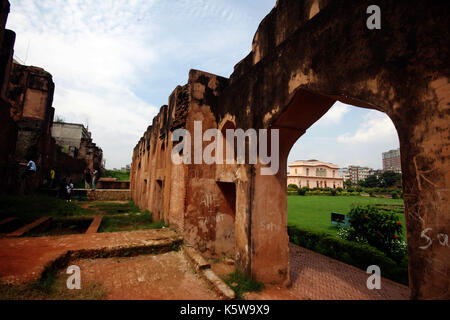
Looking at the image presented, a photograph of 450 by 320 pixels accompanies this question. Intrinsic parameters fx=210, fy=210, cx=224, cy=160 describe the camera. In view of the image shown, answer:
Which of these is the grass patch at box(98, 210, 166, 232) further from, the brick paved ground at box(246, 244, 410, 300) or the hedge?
the hedge

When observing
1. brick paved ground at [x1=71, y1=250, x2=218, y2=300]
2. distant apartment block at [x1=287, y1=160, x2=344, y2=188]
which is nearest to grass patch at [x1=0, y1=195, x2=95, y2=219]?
brick paved ground at [x1=71, y1=250, x2=218, y2=300]

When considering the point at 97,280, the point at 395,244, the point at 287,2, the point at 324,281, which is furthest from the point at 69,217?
the point at 395,244

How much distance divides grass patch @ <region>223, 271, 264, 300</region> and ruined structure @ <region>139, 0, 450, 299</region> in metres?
0.18

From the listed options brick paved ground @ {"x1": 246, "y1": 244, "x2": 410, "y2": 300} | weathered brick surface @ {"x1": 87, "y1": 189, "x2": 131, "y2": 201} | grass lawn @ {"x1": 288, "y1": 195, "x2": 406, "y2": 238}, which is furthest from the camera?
weathered brick surface @ {"x1": 87, "y1": 189, "x2": 131, "y2": 201}

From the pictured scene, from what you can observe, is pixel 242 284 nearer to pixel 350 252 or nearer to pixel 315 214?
pixel 350 252

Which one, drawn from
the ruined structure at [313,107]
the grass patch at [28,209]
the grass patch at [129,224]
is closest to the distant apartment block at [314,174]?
the grass patch at [129,224]

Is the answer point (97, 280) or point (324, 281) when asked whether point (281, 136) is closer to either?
point (324, 281)

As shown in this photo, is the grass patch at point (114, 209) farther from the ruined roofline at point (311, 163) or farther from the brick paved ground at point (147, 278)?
the ruined roofline at point (311, 163)

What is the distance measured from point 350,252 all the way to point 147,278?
6.37 meters

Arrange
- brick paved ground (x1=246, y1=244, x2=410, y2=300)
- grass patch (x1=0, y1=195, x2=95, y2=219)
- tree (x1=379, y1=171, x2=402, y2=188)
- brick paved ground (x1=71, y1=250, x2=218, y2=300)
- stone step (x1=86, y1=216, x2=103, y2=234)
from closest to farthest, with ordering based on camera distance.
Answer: brick paved ground (x1=71, y1=250, x2=218, y2=300) → brick paved ground (x1=246, y1=244, x2=410, y2=300) → stone step (x1=86, y1=216, x2=103, y2=234) → grass patch (x1=0, y1=195, x2=95, y2=219) → tree (x1=379, y1=171, x2=402, y2=188)

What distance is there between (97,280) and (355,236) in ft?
27.2

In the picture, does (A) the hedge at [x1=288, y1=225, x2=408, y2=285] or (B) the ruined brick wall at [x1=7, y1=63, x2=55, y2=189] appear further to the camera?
(B) the ruined brick wall at [x1=7, y1=63, x2=55, y2=189]

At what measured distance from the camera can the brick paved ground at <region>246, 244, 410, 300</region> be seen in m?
4.31

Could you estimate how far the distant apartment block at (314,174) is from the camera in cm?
5759
